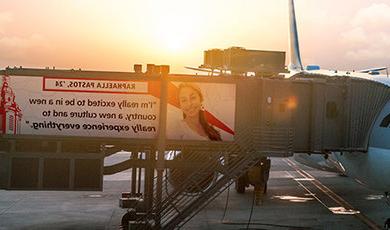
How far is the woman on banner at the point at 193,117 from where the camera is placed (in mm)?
16047

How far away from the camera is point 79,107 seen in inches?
617

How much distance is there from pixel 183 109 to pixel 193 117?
1.37 feet

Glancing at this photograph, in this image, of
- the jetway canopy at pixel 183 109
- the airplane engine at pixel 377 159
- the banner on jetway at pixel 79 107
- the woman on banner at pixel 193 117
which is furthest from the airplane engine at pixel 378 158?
the banner on jetway at pixel 79 107

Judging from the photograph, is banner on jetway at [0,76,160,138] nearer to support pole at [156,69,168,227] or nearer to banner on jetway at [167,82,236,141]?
support pole at [156,69,168,227]

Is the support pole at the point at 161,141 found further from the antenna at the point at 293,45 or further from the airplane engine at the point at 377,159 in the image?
the antenna at the point at 293,45

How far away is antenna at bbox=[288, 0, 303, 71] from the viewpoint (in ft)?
160

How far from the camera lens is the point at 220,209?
22.4 meters

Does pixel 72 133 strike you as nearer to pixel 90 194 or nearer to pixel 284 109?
pixel 284 109

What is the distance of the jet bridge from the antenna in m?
30.6

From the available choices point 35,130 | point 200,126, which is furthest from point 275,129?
point 35,130

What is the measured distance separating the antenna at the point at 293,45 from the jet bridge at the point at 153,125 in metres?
30.6

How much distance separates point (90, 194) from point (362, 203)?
14.2 m

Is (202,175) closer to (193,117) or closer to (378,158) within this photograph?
(193,117)

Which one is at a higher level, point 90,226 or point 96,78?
point 96,78
